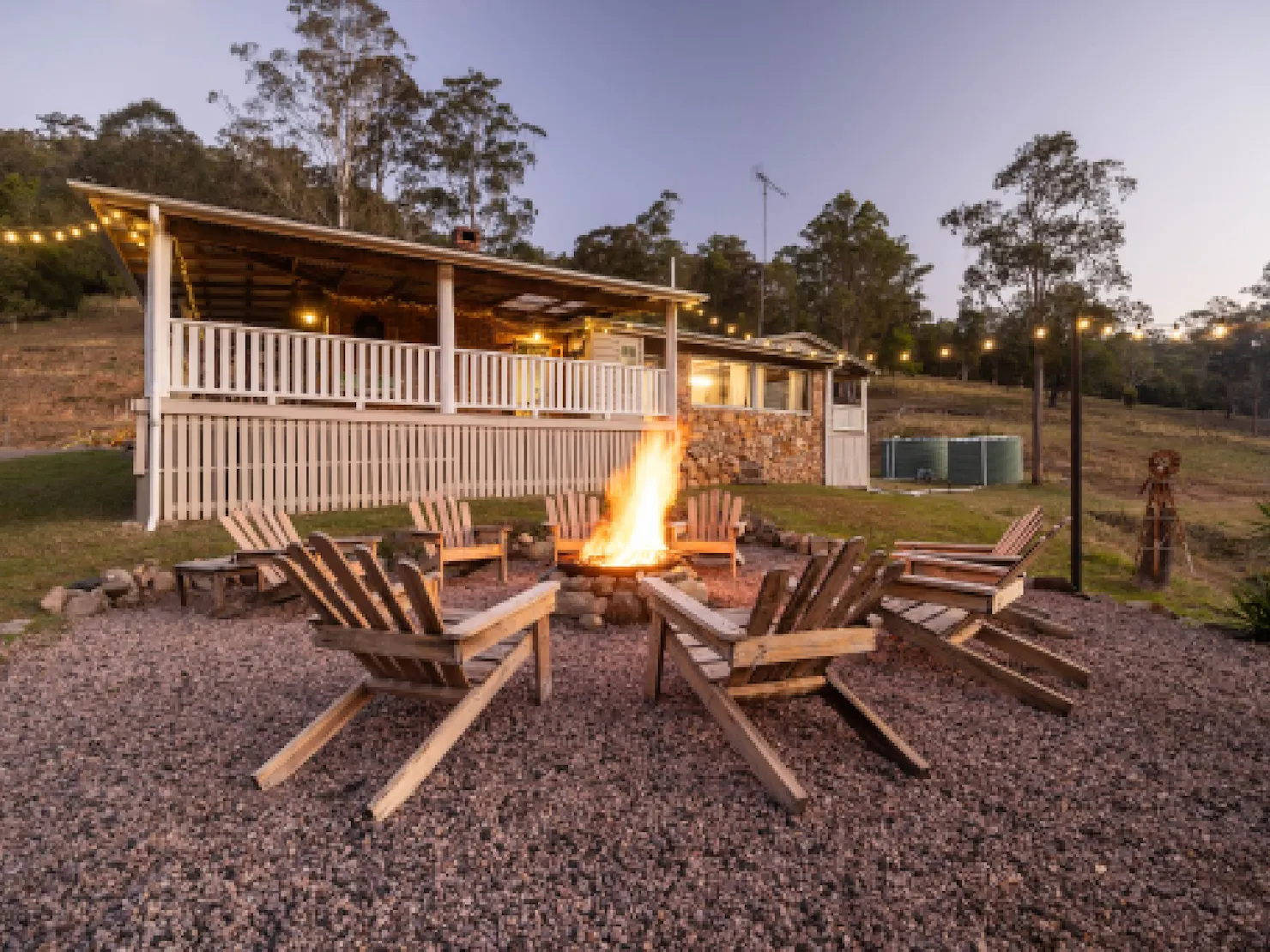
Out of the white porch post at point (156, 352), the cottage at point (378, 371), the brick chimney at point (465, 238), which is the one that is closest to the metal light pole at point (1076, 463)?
the cottage at point (378, 371)

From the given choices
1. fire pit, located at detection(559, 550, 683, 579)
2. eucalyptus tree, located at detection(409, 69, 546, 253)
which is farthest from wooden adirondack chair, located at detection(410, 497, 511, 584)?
eucalyptus tree, located at detection(409, 69, 546, 253)

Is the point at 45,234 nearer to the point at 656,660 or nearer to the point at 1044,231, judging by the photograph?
the point at 656,660

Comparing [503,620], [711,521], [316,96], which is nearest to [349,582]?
[503,620]

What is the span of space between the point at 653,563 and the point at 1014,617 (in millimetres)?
2989

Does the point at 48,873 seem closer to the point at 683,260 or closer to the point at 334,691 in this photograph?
the point at 334,691

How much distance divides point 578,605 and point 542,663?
1.61 m

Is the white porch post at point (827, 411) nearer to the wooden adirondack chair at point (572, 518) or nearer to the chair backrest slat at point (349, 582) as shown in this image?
the wooden adirondack chair at point (572, 518)

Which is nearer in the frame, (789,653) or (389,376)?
(789,653)

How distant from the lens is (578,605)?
206 inches

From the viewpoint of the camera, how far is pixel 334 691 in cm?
378

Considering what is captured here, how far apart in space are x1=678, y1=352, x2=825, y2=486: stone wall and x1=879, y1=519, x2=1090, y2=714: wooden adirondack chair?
10.9m

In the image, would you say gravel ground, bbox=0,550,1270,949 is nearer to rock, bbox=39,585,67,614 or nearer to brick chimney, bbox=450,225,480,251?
rock, bbox=39,585,67,614

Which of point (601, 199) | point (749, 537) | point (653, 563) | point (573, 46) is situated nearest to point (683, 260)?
point (573, 46)

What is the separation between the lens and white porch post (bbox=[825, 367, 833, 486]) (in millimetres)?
19359
